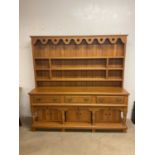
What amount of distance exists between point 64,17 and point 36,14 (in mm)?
569

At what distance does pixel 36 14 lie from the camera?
3.64 m

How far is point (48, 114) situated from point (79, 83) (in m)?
0.86

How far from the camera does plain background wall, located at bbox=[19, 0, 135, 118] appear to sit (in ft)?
11.6

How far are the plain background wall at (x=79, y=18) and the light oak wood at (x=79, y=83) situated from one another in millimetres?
249

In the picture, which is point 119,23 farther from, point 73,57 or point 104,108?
point 104,108

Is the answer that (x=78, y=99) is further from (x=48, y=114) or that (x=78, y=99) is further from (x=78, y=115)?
(x=48, y=114)

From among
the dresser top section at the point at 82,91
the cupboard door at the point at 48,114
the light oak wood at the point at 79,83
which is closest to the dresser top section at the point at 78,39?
the light oak wood at the point at 79,83

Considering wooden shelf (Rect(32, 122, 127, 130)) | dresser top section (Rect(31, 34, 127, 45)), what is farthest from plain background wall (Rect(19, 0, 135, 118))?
wooden shelf (Rect(32, 122, 127, 130))

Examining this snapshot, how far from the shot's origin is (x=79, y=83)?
368 centimetres

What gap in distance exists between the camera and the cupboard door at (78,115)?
330cm

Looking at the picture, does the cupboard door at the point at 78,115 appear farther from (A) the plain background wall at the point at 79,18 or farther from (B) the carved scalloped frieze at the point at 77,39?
(B) the carved scalloped frieze at the point at 77,39

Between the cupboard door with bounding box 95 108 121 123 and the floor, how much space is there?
0.77ft

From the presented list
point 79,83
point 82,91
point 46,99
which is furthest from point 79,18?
point 46,99

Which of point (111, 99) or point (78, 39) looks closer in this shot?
point (111, 99)
